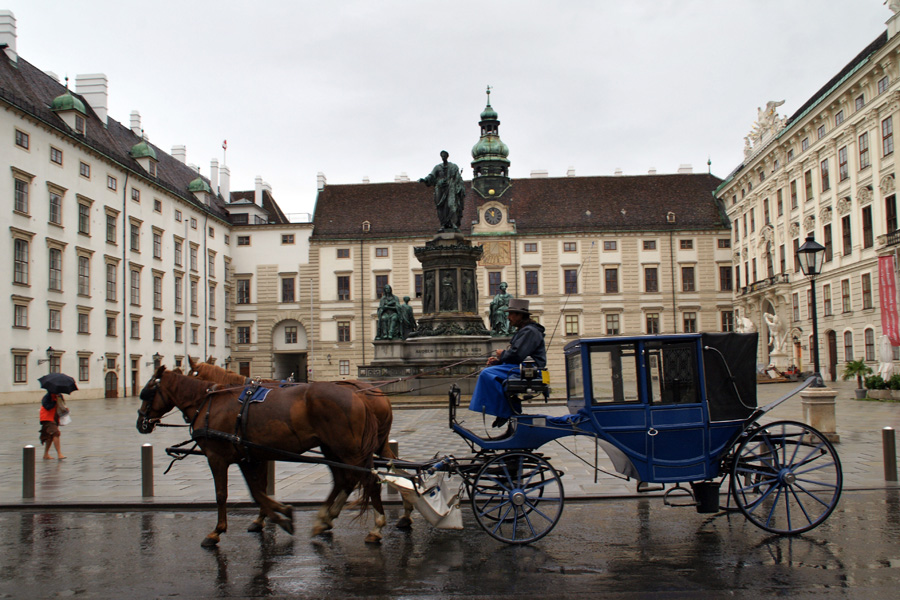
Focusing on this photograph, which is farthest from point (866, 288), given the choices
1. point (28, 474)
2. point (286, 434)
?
point (28, 474)

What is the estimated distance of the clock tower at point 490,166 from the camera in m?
60.4

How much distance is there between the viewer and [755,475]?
718 centimetres

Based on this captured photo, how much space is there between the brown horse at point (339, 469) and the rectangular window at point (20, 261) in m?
31.4

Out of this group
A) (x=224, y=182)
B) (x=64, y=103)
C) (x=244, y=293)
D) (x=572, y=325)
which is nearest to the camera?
(x=64, y=103)

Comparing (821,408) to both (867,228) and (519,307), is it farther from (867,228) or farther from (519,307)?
(867,228)

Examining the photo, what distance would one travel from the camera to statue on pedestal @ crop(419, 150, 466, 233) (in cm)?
2638

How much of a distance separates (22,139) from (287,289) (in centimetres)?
2618

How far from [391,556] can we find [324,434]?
131 centimetres

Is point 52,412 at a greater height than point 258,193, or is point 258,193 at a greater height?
point 258,193

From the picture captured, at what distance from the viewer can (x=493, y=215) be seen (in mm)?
59656

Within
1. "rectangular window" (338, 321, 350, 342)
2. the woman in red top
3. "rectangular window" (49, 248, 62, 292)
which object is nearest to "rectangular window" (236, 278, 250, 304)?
"rectangular window" (338, 321, 350, 342)

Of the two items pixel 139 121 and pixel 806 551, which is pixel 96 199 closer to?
pixel 139 121

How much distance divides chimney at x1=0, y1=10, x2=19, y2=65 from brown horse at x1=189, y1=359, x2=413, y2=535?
39.4 m

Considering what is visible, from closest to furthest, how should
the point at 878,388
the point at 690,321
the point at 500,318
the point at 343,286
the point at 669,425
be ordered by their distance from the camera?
the point at 669,425, the point at 878,388, the point at 500,318, the point at 690,321, the point at 343,286
